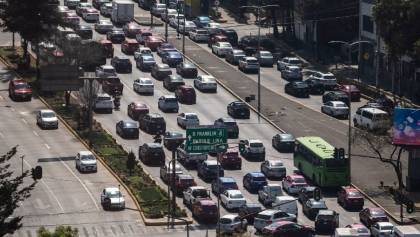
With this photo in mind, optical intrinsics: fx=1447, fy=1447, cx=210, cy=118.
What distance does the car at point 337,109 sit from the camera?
459 feet

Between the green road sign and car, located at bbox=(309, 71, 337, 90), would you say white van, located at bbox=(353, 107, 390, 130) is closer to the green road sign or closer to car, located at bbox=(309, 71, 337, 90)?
car, located at bbox=(309, 71, 337, 90)

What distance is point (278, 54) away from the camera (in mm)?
169750

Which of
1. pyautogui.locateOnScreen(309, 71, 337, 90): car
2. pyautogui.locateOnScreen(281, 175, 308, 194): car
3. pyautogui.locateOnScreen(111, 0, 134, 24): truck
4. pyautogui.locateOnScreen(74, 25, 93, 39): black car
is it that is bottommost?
pyautogui.locateOnScreen(281, 175, 308, 194): car

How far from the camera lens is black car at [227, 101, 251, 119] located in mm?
139250

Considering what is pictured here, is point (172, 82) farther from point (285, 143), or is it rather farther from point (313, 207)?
point (313, 207)

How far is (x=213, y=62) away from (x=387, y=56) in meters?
22.1

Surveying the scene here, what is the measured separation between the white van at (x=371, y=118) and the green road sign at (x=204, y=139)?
93.1ft

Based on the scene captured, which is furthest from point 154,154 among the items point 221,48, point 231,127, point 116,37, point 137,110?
point 116,37

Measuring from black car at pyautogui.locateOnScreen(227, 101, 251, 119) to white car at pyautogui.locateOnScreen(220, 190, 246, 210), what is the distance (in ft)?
90.1

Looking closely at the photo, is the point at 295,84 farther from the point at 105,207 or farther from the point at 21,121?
the point at 105,207

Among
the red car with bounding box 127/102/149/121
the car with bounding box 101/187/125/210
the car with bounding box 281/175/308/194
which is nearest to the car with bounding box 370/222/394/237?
the car with bounding box 281/175/308/194

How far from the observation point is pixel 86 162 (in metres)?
121

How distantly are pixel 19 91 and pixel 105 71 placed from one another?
430 inches

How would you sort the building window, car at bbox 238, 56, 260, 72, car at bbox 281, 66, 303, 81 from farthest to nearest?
the building window
car at bbox 238, 56, 260, 72
car at bbox 281, 66, 303, 81
